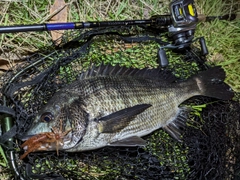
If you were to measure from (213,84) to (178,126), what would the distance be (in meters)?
0.55

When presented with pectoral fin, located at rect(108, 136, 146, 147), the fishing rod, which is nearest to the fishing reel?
the fishing rod

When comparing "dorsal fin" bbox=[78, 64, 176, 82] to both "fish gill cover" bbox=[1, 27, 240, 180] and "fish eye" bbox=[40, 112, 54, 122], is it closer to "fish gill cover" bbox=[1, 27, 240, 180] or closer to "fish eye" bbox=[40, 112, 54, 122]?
"fish gill cover" bbox=[1, 27, 240, 180]

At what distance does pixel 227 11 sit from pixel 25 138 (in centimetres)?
277

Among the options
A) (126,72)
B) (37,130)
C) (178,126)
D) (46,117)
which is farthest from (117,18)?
(37,130)

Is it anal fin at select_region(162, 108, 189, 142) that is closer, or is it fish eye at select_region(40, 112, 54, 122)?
fish eye at select_region(40, 112, 54, 122)

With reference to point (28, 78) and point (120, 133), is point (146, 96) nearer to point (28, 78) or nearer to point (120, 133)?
point (120, 133)

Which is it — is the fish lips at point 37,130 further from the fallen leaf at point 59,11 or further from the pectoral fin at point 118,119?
the fallen leaf at point 59,11

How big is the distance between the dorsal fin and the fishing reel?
5.0 inches

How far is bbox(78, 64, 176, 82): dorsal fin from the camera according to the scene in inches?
123

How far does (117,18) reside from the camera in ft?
12.3

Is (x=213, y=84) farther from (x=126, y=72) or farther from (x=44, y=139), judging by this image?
(x=44, y=139)

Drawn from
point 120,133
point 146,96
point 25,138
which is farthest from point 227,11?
point 25,138

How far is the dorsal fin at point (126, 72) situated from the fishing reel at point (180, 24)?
0.41 ft

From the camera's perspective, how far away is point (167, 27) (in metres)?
3.64
